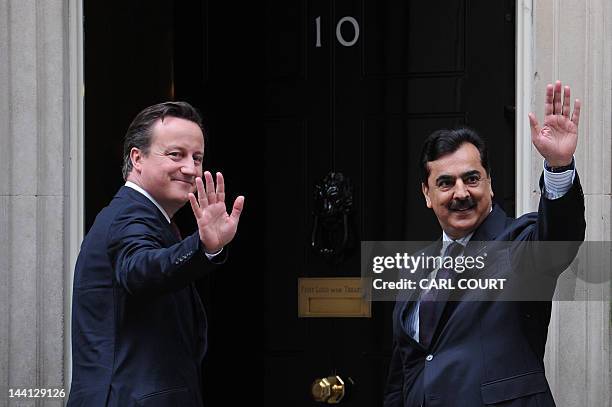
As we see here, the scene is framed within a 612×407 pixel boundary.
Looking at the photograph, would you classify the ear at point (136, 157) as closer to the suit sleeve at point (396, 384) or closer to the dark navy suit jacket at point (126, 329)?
the dark navy suit jacket at point (126, 329)

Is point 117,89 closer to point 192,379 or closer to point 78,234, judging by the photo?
point 78,234

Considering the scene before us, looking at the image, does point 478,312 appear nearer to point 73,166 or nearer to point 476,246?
point 476,246

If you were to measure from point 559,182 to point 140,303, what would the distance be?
59.2 inches

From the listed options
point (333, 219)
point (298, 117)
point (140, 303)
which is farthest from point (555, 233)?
point (298, 117)

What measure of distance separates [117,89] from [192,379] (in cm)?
262

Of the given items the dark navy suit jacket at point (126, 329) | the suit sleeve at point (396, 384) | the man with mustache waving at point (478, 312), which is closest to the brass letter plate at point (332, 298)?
the suit sleeve at point (396, 384)

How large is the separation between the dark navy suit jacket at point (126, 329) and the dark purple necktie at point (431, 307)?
862 mm

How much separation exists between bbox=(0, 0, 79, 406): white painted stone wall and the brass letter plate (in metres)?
1.40

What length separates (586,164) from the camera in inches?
209

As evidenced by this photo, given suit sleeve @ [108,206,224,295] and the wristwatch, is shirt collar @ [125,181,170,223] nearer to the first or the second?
suit sleeve @ [108,206,224,295]

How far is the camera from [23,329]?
18.6 ft

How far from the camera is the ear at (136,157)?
4145 millimetres

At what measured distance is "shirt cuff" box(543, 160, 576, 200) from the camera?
143 inches

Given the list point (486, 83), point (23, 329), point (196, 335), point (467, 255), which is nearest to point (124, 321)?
point (196, 335)
